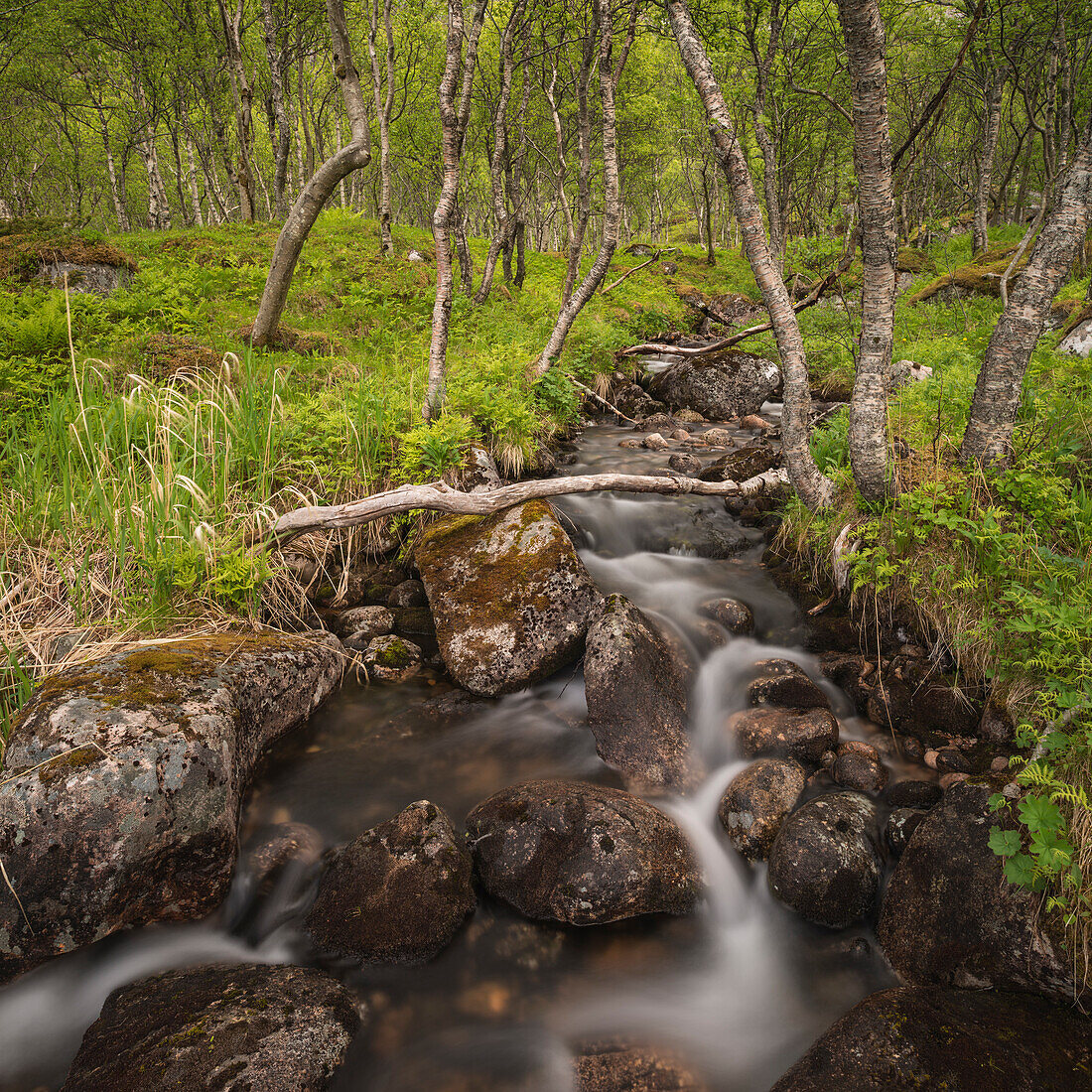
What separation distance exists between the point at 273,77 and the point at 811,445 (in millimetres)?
20390

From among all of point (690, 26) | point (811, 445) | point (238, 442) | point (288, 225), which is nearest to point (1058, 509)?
point (811, 445)

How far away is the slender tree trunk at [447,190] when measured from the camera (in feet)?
21.1

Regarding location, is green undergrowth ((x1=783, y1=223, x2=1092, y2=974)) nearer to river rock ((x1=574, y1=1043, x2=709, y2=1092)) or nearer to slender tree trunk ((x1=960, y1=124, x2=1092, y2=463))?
slender tree trunk ((x1=960, y1=124, x2=1092, y2=463))

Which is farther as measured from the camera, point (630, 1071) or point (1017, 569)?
point (1017, 569)

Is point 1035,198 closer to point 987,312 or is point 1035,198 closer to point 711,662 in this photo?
point 987,312

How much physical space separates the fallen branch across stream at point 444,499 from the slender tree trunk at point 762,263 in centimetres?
99

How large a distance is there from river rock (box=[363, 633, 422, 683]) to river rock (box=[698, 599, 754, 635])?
2919 mm

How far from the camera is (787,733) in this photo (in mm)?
4438

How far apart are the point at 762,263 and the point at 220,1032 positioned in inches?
259

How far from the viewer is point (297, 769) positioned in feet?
14.2

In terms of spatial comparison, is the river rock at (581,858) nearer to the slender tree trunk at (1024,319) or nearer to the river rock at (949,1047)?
the river rock at (949,1047)

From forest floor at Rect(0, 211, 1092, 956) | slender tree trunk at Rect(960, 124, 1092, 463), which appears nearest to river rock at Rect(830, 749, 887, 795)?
forest floor at Rect(0, 211, 1092, 956)

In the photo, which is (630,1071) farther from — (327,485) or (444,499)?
(327,485)

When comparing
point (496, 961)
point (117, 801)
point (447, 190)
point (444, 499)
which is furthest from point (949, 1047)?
point (447, 190)
